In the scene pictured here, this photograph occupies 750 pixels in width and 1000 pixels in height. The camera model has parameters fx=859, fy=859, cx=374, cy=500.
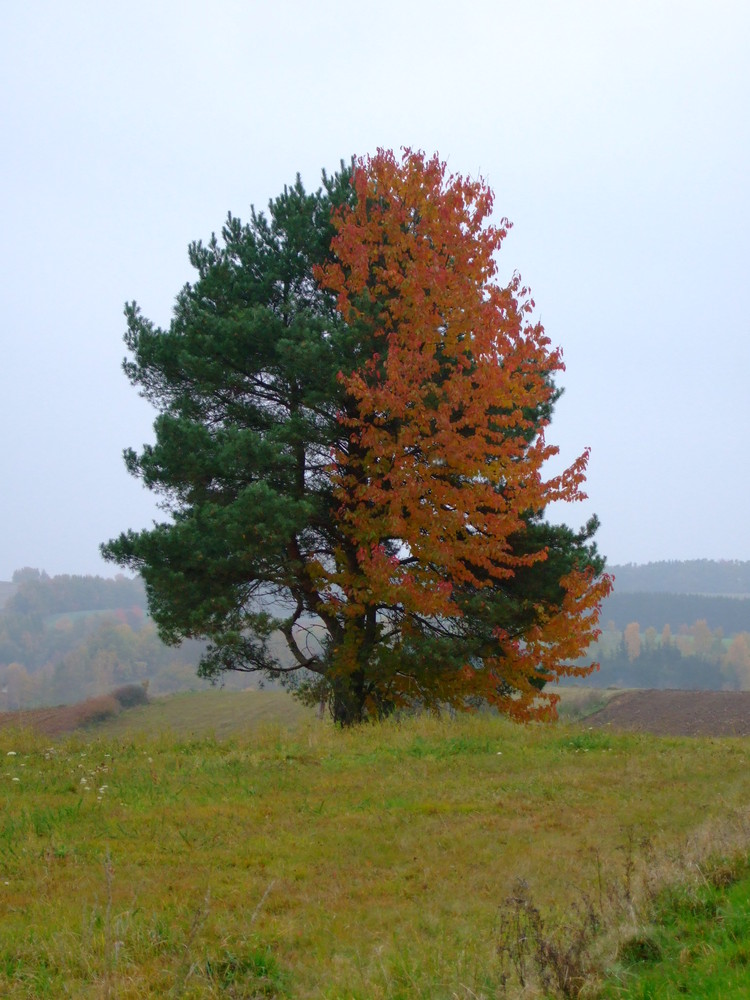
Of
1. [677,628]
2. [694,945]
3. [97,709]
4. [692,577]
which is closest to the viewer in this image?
[694,945]

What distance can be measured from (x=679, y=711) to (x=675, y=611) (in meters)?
78.7

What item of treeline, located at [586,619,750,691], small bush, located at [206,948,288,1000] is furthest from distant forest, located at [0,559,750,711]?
small bush, located at [206,948,288,1000]

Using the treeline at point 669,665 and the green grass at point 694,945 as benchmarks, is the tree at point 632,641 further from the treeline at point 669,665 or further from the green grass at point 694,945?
the green grass at point 694,945

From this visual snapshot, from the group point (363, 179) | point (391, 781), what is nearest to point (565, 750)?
point (391, 781)

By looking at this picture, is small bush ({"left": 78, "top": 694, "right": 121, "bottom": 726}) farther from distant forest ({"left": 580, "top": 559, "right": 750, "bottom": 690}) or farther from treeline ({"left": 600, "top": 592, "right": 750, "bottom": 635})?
treeline ({"left": 600, "top": 592, "right": 750, "bottom": 635})

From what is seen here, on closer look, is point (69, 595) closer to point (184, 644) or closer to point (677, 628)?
point (677, 628)

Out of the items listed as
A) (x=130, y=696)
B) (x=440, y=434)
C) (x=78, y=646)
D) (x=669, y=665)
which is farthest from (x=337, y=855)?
(x=78, y=646)

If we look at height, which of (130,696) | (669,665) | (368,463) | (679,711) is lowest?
(669,665)

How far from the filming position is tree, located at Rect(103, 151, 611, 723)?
1347 cm

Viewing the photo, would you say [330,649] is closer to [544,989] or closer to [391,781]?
[391,781]

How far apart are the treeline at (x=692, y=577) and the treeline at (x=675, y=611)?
544 inches

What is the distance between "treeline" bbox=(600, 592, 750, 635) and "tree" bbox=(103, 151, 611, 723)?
85307 mm

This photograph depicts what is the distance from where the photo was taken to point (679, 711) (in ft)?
92.0

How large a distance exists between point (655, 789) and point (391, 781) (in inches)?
105
